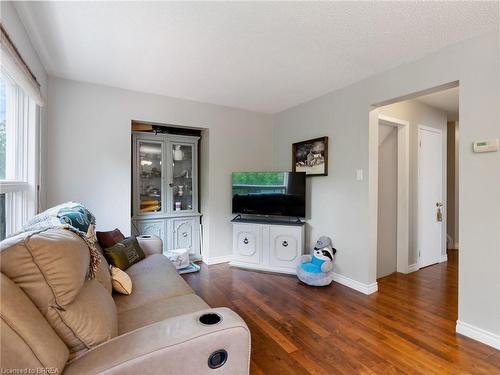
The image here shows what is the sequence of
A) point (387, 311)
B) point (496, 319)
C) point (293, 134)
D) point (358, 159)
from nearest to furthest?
1. point (496, 319)
2. point (387, 311)
3. point (358, 159)
4. point (293, 134)

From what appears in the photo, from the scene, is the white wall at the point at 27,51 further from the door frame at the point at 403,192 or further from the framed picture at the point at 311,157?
the door frame at the point at 403,192

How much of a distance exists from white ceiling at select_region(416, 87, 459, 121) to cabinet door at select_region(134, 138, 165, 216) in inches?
142

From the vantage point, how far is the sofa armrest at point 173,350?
0.90 metres

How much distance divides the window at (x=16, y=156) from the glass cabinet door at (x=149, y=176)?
4.59ft

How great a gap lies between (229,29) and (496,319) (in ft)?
9.55

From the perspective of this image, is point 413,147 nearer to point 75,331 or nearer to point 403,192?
point 403,192

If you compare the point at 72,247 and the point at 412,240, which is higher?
the point at 72,247

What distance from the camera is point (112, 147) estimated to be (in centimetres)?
301

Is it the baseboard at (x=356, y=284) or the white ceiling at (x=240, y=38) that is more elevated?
the white ceiling at (x=240, y=38)

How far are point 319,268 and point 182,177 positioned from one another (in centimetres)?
237

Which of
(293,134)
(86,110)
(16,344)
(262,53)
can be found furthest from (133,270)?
(293,134)

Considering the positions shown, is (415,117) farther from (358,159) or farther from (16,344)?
(16,344)

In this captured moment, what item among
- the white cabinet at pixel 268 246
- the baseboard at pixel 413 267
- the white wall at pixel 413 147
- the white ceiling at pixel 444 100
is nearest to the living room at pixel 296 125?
the baseboard at pixel 413 267

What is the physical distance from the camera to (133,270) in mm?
2158
